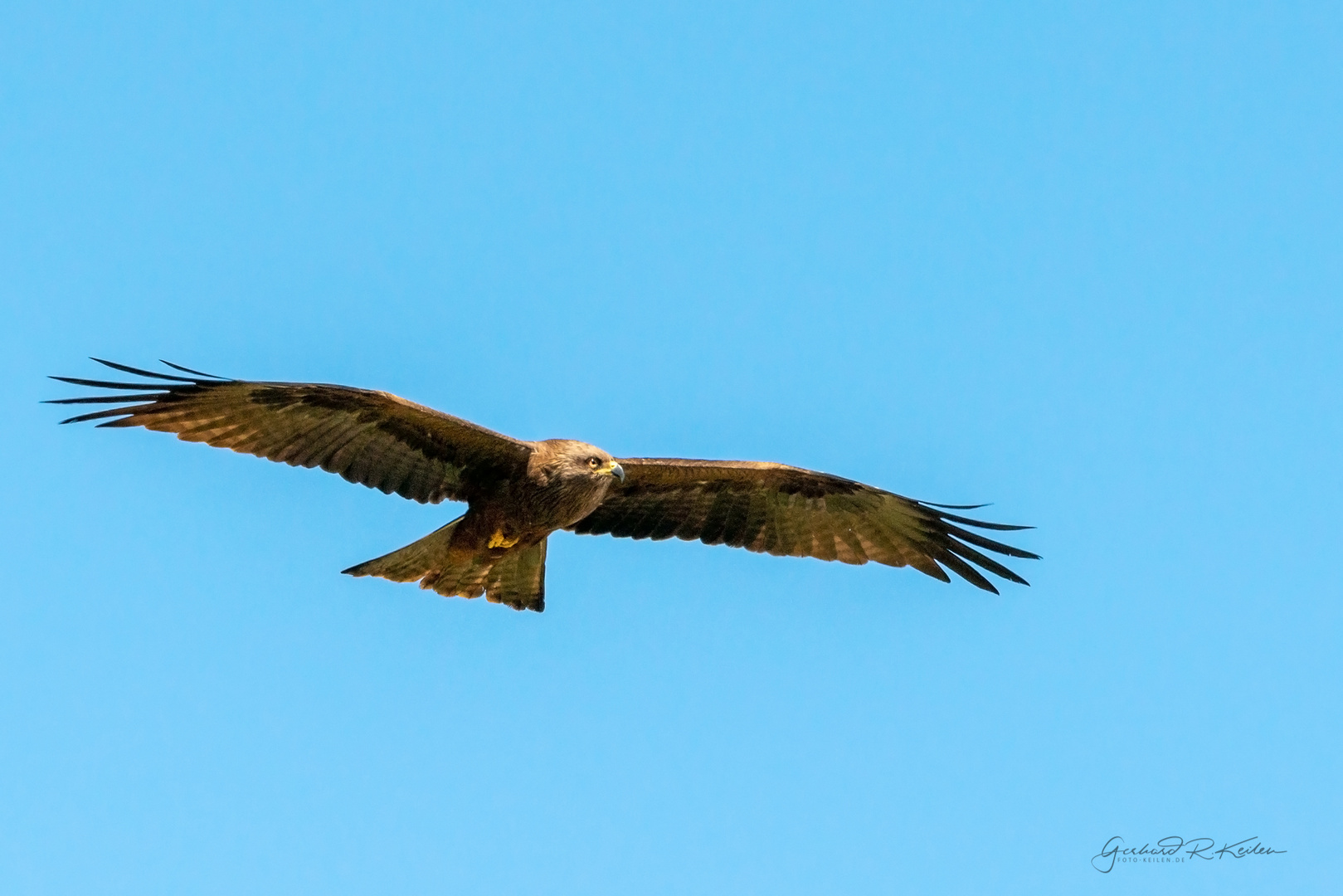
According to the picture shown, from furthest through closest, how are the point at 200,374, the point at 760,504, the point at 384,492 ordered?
1. the point at 760,504
2. the point at 384,492
3. the point at 200,374

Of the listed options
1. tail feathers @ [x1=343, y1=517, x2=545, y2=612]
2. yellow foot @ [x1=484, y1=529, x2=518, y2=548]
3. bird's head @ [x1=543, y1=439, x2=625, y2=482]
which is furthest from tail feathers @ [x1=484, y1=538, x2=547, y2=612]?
bird's head @ [x1=543, y1=439, x2=625, y2=482]

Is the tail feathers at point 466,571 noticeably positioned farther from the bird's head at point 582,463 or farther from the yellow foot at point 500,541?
the bird's head at point 582,463

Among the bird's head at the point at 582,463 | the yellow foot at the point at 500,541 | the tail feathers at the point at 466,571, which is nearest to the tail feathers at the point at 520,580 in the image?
the tail feathers at the point at 466,571

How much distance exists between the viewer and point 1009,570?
12.3m

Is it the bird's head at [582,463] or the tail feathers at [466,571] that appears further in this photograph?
the tail feathers at [466,571]

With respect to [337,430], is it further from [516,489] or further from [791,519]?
[791,519]

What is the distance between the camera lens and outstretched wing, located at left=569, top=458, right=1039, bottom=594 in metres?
12.4

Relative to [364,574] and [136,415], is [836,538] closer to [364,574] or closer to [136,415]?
[364,574]

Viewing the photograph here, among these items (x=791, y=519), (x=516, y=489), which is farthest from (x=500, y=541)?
(x=791, y=519)

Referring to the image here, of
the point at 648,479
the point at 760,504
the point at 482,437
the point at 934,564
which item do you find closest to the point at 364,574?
the point at 482,437

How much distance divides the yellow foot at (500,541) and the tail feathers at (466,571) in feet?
0.56

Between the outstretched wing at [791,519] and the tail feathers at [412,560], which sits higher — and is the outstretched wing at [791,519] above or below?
above

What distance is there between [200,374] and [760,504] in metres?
4.51

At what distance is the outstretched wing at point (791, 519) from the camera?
12.4 metres
